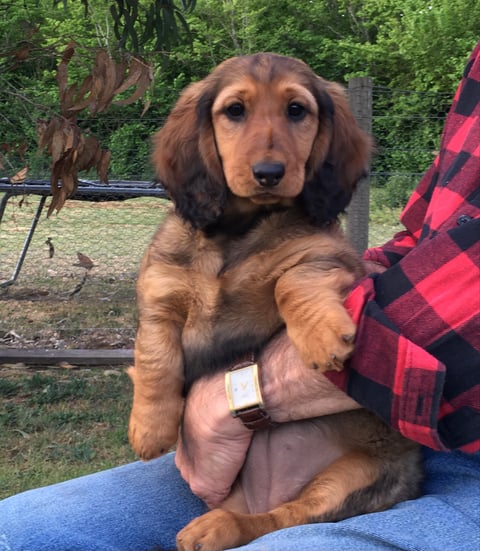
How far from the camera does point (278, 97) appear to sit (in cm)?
196

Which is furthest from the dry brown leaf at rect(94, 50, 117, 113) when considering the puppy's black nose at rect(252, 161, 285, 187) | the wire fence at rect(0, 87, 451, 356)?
the wire fence at rect(0, 87, 451, 356)

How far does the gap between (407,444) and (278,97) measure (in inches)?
34.8

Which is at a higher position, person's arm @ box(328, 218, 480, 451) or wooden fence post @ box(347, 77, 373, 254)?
person's arm @ box(328, 218, 480, 451)

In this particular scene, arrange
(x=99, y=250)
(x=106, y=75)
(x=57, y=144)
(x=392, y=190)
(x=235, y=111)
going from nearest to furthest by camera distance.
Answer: (x=235, y=111), (x=106, y=75), (x=57, y=144), (x=392, y=190), (x=99, y=250)

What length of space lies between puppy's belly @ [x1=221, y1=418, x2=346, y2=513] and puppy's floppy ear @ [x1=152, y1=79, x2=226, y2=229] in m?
0.55

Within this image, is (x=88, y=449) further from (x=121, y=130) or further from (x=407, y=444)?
(x=121, y=130)

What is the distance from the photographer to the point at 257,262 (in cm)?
186

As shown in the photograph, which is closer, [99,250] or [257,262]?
[257,262]

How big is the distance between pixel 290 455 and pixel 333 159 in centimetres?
76

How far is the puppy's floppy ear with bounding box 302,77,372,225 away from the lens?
77.0 inches

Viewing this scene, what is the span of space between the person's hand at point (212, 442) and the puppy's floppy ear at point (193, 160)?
0.44 metres

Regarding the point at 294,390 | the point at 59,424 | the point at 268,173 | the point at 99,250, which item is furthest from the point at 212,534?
the point at 99,250

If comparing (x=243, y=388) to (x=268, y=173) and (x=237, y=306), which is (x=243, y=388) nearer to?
(x=237, y=306)

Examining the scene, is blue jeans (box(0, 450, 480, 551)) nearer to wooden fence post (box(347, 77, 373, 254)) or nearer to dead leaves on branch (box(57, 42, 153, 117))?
dead leaves on branch (box(57, 42, 153, 117))
